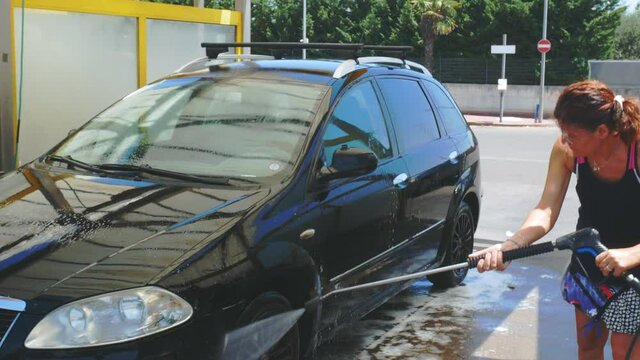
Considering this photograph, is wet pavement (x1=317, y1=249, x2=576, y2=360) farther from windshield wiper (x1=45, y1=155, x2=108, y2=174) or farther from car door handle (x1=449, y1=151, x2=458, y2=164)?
windshield wiper (x1=45, y1=155, x2=108, y2=174)

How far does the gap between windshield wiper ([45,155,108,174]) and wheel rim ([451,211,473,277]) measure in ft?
9.12

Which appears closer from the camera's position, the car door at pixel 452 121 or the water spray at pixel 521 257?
the water spray at pixel 521 257

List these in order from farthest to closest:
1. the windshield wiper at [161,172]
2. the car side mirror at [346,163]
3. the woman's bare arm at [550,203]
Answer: the car side mirror at [346,163] < the windshield wiper at [161,172] < the woman's bare arm at [550,203]

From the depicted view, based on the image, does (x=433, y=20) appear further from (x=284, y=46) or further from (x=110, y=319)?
(x=110, y=319)

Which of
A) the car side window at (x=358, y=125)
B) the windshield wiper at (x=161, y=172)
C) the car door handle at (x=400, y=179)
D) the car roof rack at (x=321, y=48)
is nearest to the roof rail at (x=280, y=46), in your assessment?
the car roof rack at (x=321, y=48)

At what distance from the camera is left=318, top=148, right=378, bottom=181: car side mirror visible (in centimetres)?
362

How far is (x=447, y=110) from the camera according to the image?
5609 millimetres

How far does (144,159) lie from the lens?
3.76 m

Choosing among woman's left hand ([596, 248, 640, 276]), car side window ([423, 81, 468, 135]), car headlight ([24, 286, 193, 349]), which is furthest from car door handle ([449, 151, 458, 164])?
car headlight ([24, 286, 193, 349])

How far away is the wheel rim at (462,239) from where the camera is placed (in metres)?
5.57

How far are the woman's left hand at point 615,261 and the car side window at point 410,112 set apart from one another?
2098mm

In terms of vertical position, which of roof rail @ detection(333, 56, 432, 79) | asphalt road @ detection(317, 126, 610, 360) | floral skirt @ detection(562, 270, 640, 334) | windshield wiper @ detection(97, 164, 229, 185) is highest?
roof rail @ detection(333, 56, 432, 79)

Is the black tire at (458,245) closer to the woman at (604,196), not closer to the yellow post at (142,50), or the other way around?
the woman at (604,196)

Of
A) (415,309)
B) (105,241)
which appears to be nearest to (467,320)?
(415,309)
